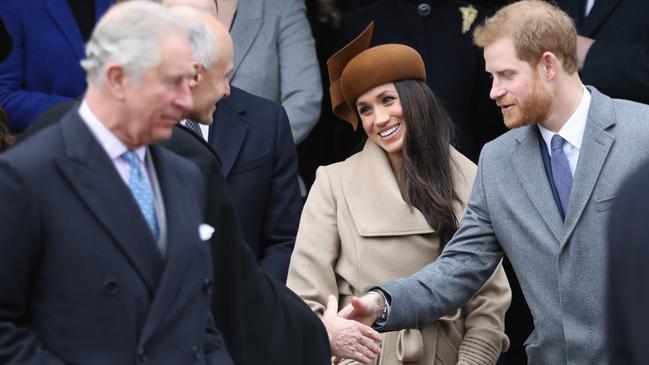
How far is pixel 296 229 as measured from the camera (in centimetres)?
626

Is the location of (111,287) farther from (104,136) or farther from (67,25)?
(67,25)

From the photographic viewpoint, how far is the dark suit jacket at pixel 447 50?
7070 mm

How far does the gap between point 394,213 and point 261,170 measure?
0.58 metres

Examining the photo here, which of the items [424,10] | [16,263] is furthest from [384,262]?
[16,263]

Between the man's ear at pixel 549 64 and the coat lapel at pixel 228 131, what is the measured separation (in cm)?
134

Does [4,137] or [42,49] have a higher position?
[42,49]

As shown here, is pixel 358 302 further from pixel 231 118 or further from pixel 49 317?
pixel 49 317

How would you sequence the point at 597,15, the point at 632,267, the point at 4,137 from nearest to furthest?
1. the point at 632,267
2. the point at 4,137
3. the point at 597,15

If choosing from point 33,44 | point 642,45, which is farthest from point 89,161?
point 642,45

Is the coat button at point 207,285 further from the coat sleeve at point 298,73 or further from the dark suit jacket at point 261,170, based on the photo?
the coat sleeve at point 298,73

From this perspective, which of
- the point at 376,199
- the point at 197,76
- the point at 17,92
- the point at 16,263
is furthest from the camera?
the point at 17,92

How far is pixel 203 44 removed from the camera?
475cm

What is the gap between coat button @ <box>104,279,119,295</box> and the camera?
3.70 m

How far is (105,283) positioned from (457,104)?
3.62 metres
